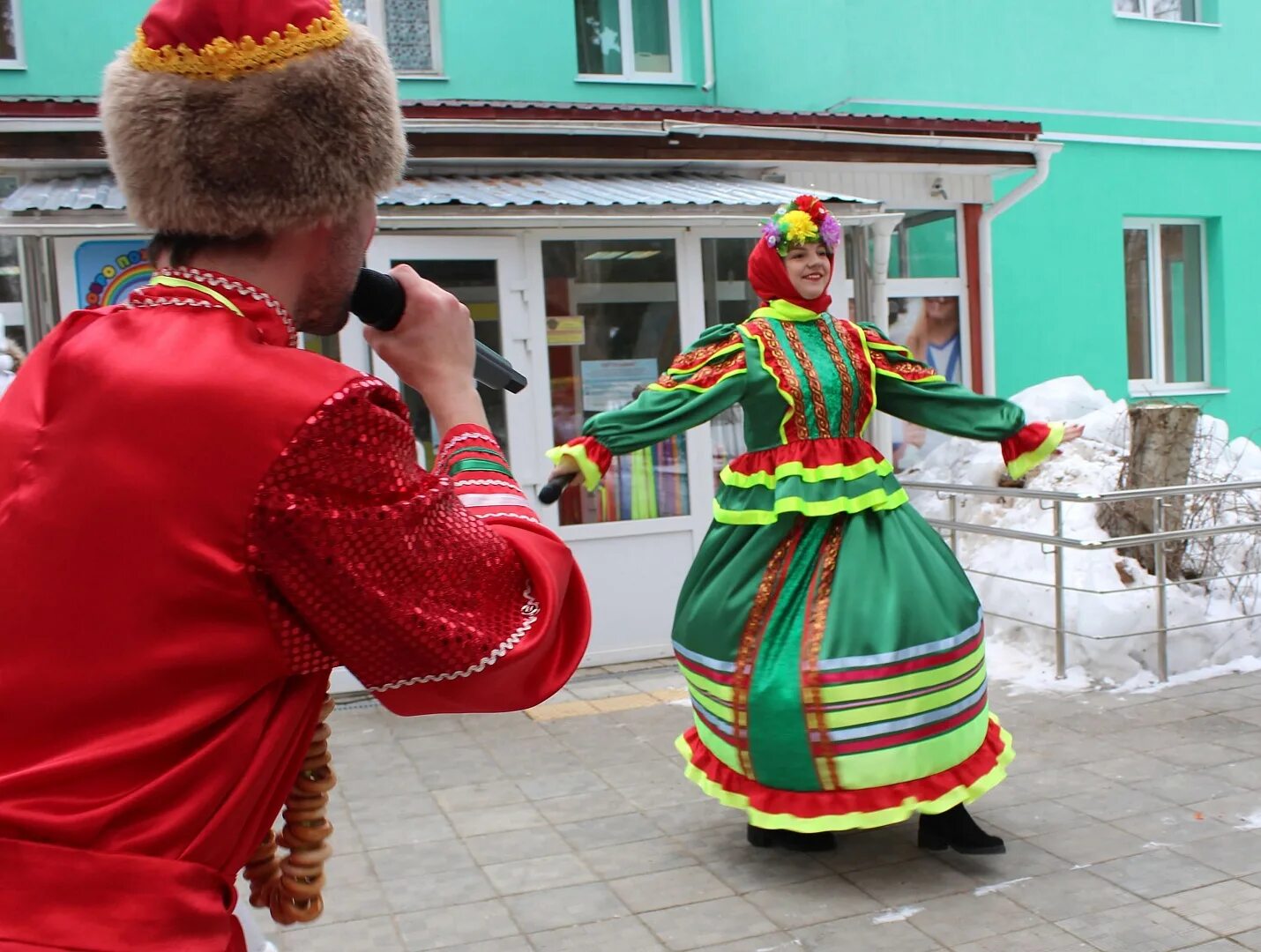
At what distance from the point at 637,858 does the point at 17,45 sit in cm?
722

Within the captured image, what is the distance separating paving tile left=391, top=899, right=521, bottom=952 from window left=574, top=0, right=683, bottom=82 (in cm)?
750

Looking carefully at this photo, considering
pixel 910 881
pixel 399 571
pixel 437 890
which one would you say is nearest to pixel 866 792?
pixel 910 881

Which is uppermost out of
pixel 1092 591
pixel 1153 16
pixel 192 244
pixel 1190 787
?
pixel 1153 16

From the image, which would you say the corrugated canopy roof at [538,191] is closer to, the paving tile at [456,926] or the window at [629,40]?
the window at [629,40]

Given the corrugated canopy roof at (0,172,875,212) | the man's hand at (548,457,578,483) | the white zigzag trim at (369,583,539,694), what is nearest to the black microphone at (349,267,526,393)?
the white zigzag trim at (369,583,539,694)

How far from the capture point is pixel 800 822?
3.81 meters

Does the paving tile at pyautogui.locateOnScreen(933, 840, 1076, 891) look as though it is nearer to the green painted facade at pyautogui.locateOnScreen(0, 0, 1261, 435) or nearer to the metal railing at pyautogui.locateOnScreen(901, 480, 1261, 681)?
the metal railing at pyautogui.locateOnScreen(901, 480, 1261, 681)

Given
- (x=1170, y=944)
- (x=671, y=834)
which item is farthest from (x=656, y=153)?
(x=1170, y=944)

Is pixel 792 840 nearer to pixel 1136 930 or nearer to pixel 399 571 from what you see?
pixel 1136 930

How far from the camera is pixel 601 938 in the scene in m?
3.57

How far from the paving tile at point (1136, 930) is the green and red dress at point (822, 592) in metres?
0.50

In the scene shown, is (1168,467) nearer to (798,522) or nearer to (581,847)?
(798,522)

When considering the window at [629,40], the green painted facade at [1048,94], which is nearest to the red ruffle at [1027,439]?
the green painted facade at [1048,94]

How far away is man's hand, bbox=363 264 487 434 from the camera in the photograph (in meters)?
1.33
